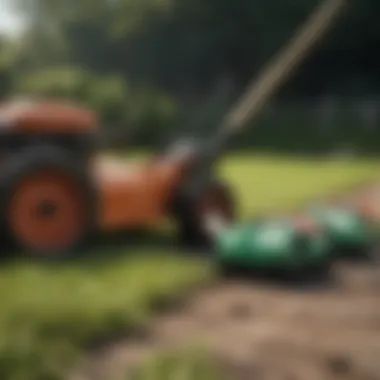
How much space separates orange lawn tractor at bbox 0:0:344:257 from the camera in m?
0.90

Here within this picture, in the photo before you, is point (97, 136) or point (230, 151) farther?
point (230, 151)

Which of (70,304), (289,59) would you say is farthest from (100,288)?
(289,59)

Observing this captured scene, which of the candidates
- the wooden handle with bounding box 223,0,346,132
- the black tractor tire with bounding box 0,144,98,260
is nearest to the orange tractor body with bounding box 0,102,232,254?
the black tractor tire with bounding box 0,144,98,260

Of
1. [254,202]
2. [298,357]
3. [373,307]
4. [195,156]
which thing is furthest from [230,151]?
[298,357]

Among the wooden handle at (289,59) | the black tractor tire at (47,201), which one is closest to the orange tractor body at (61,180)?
the black tractor tire at (47,201)

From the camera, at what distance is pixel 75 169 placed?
94cm

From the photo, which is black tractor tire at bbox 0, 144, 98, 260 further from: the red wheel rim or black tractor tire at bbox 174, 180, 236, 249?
black tractor tire at bbox 174, 180, 236, 249

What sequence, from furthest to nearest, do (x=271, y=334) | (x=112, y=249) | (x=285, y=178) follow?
(x=285, y=178) < (x=112, y=249) < (x=271, y=334)

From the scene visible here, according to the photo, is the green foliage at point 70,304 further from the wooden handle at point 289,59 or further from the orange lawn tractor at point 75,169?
the wooden handle at point 289,59

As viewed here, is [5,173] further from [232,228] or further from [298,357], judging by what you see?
[298,357]

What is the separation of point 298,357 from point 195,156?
1.25ft

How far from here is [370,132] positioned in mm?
1068

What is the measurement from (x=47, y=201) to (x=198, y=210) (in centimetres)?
22

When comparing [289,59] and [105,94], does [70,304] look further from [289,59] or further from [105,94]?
[289,59]
